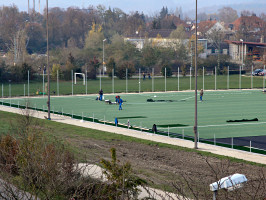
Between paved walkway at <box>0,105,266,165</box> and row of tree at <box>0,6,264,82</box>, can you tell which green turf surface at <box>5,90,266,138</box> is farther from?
row of tree at <box>0,6,264,82</box>

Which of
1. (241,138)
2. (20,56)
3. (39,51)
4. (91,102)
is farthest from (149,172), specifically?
(39,51)

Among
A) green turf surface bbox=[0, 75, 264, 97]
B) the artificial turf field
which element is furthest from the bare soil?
green turf surface bbox=[0, 75, 264, 97]

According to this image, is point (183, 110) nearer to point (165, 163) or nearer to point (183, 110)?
point (183, 110)

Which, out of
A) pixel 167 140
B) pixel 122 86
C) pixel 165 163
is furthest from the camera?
pixel 122 86

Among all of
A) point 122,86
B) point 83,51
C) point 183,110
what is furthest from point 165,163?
point 83,51

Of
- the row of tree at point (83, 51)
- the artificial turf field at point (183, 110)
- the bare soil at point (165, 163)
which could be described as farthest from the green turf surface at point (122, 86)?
the bare soil at point (165, 163)

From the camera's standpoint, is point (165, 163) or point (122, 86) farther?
point (122, 86)

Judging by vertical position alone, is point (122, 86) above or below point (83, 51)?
below

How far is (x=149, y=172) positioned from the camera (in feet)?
78.0

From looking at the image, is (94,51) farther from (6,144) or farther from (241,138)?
(6,144)

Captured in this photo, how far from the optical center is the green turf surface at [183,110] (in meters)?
37.8

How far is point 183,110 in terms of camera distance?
163ft

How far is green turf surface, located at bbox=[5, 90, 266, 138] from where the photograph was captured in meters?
37.8

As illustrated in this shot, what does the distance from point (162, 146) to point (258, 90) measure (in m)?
44.4
